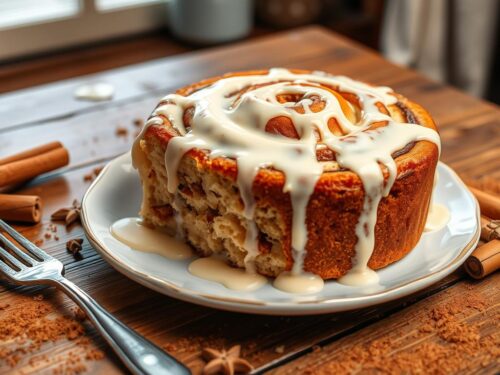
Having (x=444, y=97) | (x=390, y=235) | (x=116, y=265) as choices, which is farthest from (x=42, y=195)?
(x=444, y=97)

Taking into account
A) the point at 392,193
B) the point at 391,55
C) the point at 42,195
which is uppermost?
the point at 392,193

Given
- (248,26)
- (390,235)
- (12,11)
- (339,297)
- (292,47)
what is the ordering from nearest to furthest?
(339,297), (390,235), (292,47), (12,11), (248,26)

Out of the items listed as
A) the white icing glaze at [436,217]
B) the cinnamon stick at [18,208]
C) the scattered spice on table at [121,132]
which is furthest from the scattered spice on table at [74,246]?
the white icing glaze at [436,217]

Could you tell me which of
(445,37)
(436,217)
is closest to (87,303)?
(436,217)

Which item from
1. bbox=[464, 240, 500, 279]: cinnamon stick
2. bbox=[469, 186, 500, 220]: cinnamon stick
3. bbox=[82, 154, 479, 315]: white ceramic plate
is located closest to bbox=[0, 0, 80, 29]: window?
bbox=[82, 154, 479, 315]: white ceramic plate

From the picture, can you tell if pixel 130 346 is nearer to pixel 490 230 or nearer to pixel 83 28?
pixel 490 230

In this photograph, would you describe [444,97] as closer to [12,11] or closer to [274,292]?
[274,292]
